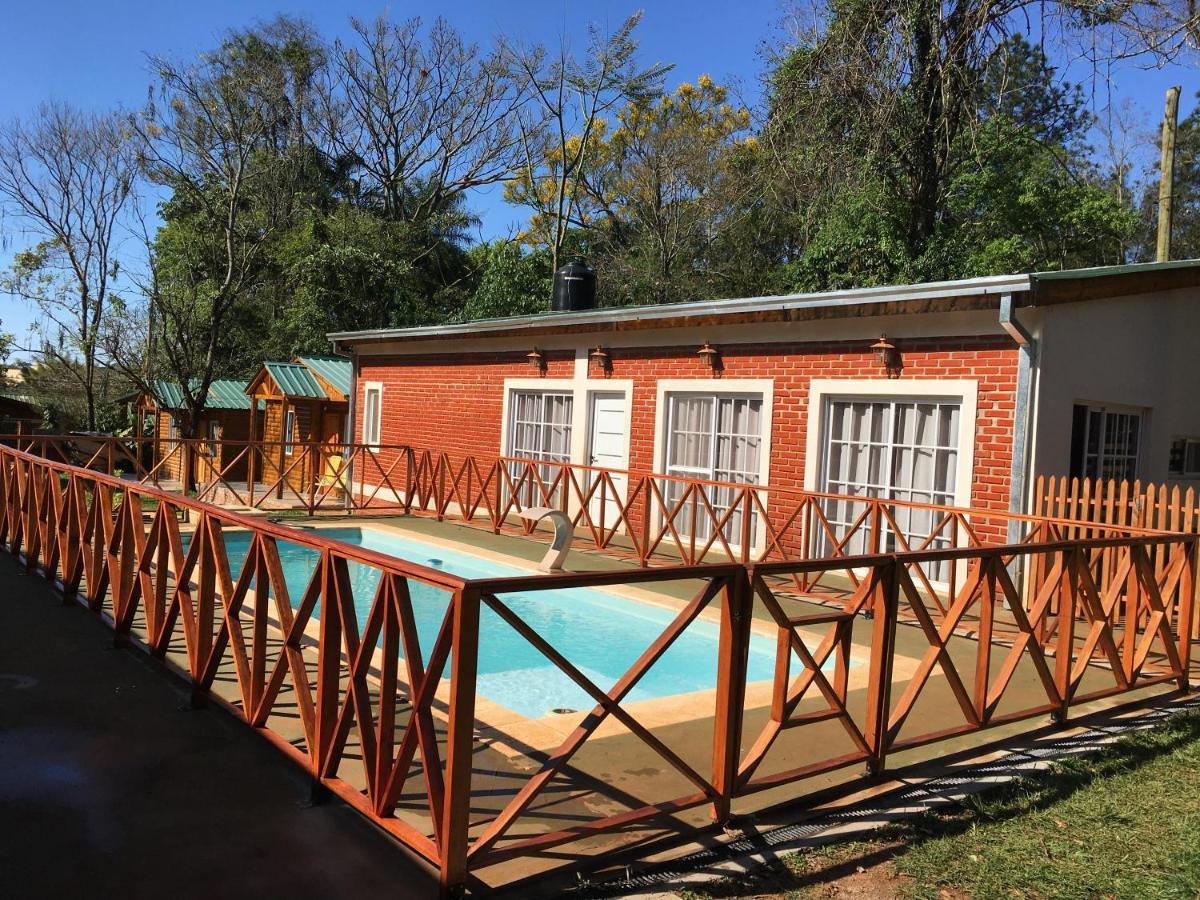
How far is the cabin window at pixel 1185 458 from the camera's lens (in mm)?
10042

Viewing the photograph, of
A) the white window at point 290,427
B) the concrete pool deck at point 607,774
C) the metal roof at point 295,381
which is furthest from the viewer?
the white window at point 290,427

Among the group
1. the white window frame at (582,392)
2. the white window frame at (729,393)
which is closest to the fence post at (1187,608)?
the white window frame at (729,393)

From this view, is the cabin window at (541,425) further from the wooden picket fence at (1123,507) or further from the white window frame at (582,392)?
the wooden picket fence at (1123,507)

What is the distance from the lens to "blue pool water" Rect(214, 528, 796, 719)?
21.5 feet

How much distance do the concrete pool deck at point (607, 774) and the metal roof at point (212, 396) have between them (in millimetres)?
20044

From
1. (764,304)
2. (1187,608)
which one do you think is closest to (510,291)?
(764,304)

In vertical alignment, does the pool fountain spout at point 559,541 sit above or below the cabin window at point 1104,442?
below

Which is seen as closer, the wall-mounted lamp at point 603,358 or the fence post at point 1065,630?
the fence post at point 1065,630

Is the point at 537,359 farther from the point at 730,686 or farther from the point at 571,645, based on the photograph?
the point at 730,686

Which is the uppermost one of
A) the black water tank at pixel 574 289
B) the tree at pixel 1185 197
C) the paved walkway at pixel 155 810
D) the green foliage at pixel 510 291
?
the tree at pixel 1185 197

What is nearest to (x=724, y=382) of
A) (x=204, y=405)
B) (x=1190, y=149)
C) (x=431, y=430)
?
(x=431, y=430)

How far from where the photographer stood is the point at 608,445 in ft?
40.3

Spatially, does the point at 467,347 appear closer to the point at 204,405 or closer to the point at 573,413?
the point at 573,413

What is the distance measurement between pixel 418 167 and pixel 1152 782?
33121mm
